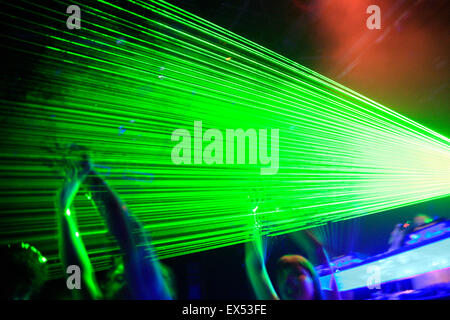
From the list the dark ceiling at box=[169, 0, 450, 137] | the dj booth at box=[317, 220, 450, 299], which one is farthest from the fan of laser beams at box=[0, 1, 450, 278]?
the dj booth at box=[317, 220, 450, 299]

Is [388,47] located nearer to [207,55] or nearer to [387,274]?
[207,55]

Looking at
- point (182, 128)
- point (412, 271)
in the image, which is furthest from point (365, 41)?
point (412, 271)

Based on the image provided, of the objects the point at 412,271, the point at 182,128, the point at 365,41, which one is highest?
the point at 365,41

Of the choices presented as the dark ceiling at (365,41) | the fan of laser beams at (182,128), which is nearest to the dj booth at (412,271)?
the fan of laser beams at (182,128)

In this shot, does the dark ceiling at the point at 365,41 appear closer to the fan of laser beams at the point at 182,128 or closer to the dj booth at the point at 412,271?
the fan of laser beams at the point at 182,128

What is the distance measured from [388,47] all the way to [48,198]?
4.51 metres

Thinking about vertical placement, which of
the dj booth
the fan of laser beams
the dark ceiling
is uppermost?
the dark ceiling

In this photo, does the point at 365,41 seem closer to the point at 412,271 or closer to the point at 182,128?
the point at 182,128

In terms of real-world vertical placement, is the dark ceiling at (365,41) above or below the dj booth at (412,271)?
above

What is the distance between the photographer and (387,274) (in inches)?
85.0

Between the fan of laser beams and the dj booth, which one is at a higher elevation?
the fan of laser beams

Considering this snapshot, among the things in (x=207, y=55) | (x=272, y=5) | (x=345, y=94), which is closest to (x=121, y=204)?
(x=207, y=55)

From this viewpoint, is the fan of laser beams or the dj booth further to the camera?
the fan of laser beams

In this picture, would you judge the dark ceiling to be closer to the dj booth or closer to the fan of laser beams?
the fan of laser beams
